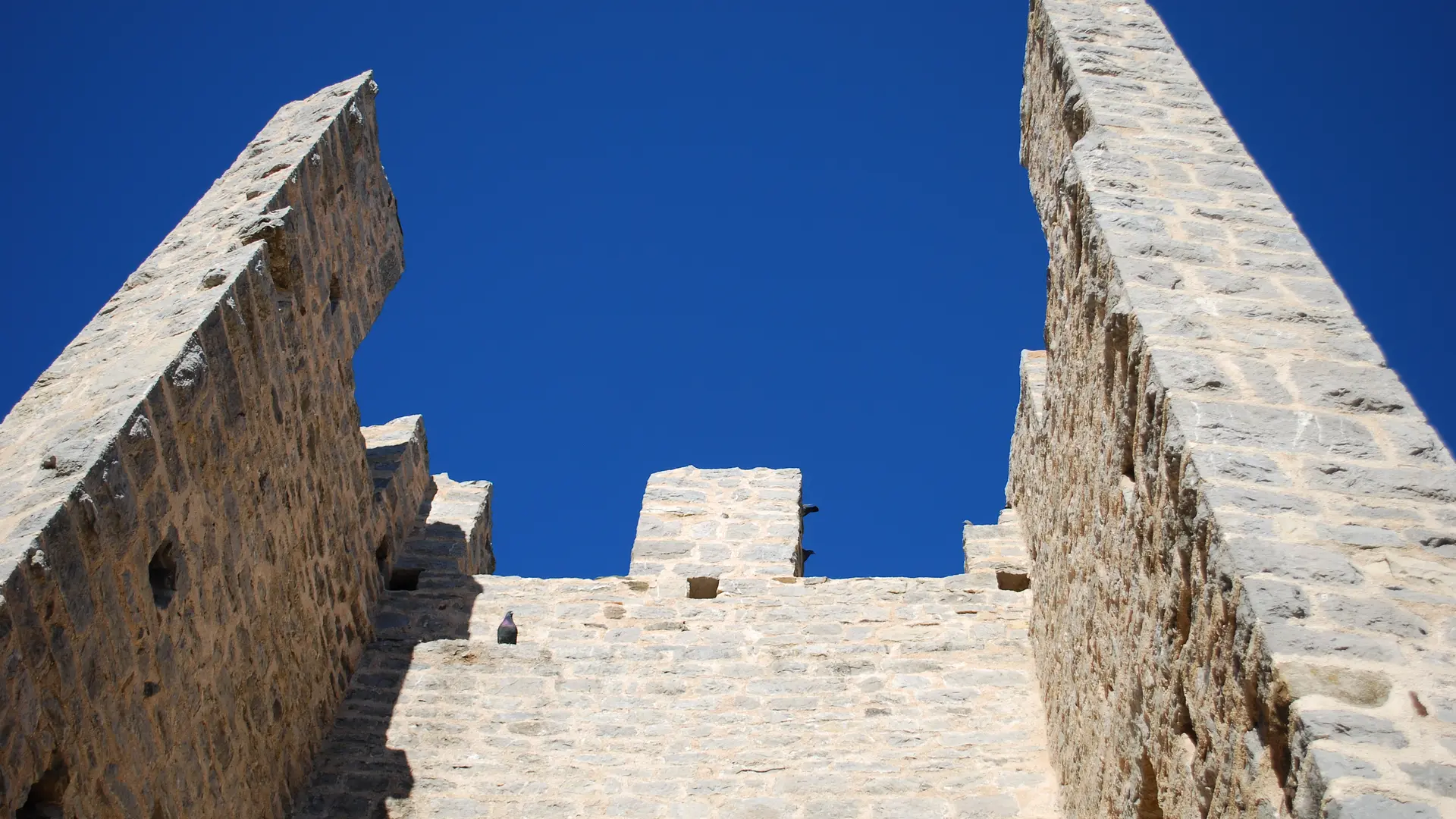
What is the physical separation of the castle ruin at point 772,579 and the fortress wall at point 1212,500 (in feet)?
0.05

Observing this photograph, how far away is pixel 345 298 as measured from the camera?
22.8 ft

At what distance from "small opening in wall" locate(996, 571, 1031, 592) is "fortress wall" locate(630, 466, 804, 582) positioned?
1.10 meters

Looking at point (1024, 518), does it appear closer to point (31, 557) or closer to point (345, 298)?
point (345, 298)

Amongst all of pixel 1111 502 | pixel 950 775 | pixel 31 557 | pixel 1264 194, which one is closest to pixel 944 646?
pixel 950 775

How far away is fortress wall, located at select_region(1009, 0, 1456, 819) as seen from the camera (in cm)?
308

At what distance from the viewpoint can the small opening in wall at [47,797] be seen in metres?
3.85

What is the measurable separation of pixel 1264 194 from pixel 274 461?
4169mm

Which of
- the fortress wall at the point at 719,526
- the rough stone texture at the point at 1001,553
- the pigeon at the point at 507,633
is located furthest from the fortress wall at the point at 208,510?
the rough stone texture at the point at 1001,553

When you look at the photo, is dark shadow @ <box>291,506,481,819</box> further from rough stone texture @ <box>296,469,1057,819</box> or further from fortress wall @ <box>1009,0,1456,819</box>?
fortress wall @ <box>1009,0,1456,819</box>

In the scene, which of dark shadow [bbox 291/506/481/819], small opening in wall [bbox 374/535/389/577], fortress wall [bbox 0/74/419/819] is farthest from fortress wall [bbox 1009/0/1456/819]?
small opening in wall [bbox 374/535/389/577]

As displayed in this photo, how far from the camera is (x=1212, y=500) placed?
359 centimetres

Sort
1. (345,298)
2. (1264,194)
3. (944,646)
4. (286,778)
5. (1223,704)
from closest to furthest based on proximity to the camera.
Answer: (1223,704), (1264,194), (286,778), (944,646), (345,298)

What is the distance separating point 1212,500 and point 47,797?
3.39 metres

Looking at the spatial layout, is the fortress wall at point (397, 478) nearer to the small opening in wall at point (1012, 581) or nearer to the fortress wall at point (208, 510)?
the fortress wall at point (208, 510)
